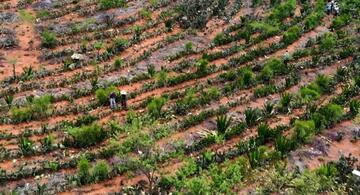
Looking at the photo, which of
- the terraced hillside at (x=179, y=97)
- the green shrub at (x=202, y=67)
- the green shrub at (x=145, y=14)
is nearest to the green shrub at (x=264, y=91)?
the terraced hillside at (x=179, y=97)

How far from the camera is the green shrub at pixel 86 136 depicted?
18406 millimetres

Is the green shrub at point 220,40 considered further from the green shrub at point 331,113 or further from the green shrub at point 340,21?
the green shrub at point 331,113

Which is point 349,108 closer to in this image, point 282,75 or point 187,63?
point 282,75

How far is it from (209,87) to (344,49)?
22.0ft

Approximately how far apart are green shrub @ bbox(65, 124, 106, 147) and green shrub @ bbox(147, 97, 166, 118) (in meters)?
2.07

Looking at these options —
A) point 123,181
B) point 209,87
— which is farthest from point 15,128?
point 209,87

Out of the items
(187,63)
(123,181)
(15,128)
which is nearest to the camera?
(123,181)

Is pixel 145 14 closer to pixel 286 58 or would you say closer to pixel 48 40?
pixel 48 40

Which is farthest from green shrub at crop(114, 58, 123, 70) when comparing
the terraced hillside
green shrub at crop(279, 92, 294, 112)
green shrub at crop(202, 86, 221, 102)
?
green shrub at crop(279, 92, 294, 112)

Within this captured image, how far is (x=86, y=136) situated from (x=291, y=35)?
38.2 feet

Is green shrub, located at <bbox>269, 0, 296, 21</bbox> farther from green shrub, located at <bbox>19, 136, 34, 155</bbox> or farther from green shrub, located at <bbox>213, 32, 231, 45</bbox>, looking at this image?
green shrub, located at <bbox>19, 136, 34, 155</bbox>

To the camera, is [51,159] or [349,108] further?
[349,108]

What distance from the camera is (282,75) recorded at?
75.2ft

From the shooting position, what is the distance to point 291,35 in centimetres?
2578
